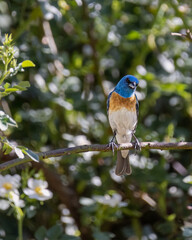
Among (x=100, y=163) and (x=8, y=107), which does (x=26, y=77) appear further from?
(x=100, y=163)

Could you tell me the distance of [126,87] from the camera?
3.52 meters

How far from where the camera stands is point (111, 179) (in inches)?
147

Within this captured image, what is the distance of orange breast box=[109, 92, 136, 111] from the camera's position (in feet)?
11.6

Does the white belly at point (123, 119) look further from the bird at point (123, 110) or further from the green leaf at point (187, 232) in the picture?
the green leaf at point (187, 232)

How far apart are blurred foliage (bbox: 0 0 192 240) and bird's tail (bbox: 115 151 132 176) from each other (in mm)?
251

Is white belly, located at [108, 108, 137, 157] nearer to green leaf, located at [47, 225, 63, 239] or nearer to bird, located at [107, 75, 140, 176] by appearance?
bird, located at [107, 75, 140, 176]

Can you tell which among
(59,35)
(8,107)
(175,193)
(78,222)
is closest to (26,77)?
(8,107)

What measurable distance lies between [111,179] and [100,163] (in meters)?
0.17

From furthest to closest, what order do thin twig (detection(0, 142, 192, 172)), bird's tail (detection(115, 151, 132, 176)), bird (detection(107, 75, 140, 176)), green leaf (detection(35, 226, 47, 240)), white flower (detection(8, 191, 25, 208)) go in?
bird (detection(107, 75, 140, 176)), bird's tail (detection(115, 151, 132, 176)), green leaf (detection(35, 226, 47, 240)), white flower (detection(8, 191, 25, 208)), thin twig (detection(0, 142, 192, 172))

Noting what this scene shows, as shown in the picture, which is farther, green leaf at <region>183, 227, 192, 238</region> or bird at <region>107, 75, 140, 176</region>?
bird at <region>107, 75, 140, 176</region>

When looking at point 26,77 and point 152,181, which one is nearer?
point 152,181

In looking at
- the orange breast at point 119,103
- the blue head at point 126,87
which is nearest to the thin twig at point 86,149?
the blue head at point 126,87

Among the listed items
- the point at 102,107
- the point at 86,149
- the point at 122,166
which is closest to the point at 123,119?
the point at 122,166

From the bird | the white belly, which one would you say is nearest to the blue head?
the bird
